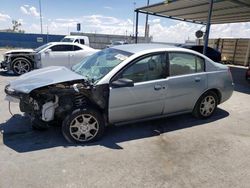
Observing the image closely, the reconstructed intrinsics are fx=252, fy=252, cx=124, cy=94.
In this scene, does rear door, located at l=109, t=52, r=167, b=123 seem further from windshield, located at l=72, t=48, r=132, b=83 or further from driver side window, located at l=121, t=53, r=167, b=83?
windshield, located at l=72, t=48, r=132, b=83

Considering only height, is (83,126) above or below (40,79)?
below

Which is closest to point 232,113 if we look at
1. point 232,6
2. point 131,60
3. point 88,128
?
point 131,60

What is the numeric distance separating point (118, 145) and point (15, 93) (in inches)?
73.2

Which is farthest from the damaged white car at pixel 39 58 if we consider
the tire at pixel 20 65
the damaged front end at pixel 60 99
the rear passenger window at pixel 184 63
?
the rear passenger window at pixel 184 63

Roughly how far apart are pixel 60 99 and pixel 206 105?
10.3ft

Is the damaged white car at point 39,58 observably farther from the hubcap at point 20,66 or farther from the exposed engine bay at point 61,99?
the exposed engine bay at point 61,99

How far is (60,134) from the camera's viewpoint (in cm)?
449

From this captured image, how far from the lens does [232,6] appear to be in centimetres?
1527

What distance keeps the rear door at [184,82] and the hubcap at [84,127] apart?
142cm

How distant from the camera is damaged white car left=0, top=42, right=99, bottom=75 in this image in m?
10.6

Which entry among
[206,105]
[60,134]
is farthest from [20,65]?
[206,105]

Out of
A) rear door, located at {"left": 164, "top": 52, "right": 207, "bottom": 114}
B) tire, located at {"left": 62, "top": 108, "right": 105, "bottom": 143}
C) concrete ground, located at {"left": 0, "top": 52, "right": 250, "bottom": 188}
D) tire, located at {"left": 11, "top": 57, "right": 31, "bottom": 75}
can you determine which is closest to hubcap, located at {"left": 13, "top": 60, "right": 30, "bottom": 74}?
tire, located at {"left": 11, "top": 57, "right": 31, "bottom": 75}

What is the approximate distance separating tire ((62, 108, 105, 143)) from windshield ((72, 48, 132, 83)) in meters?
0.57

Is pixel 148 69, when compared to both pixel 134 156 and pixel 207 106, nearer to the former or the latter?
pixel 134 156
